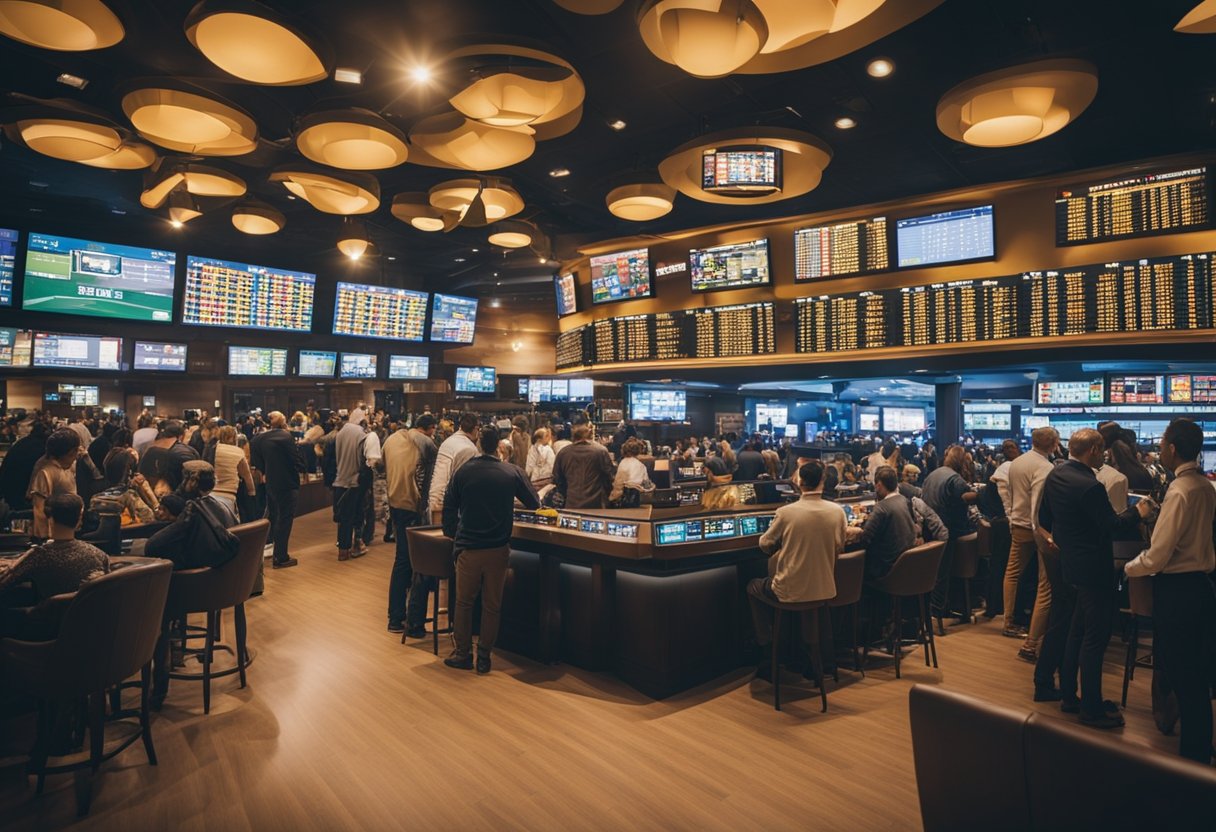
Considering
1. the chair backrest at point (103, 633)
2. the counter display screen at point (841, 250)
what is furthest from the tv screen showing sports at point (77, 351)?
the counter display screen at point (841, 250)

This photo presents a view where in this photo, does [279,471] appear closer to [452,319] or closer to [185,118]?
[185,118]

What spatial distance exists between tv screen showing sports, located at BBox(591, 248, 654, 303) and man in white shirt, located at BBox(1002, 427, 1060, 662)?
5147mm

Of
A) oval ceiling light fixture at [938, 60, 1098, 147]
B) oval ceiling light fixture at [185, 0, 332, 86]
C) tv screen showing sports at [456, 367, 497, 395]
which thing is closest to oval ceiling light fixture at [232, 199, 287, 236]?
oval ceiling light fixture at [185, 0, 332, 86]

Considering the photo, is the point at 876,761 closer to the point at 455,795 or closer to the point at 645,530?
the point at 645,530

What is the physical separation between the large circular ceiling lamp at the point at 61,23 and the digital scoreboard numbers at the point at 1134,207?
315 inches

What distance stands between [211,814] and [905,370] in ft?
26.8

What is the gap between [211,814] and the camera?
272cm

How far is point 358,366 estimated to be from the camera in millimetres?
11453

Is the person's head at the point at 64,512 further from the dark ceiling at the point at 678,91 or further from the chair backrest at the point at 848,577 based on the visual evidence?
the chair backrest at the point at 848,577

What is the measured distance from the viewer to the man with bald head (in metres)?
6.93

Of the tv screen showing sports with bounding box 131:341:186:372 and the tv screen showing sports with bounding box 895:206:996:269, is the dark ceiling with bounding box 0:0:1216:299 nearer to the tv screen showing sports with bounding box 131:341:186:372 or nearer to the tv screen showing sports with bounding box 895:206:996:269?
the tv screen showing sports with bounding box 895:206:996:269

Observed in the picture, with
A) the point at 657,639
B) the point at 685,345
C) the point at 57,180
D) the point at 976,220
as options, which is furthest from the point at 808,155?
the point at 57,180

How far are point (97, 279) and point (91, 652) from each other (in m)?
7.16

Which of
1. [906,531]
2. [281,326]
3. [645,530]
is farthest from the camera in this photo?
[281,326]
